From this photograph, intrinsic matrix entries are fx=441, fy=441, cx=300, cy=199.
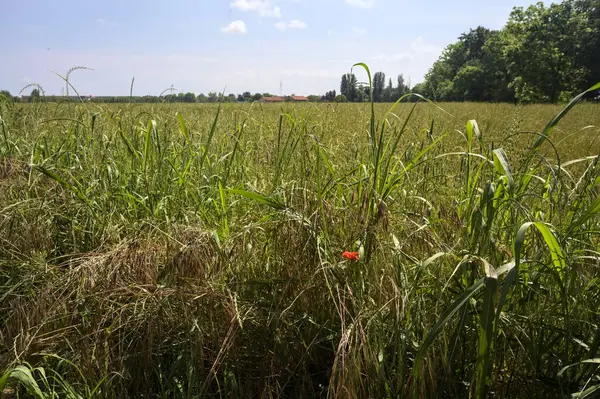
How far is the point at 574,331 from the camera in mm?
1250

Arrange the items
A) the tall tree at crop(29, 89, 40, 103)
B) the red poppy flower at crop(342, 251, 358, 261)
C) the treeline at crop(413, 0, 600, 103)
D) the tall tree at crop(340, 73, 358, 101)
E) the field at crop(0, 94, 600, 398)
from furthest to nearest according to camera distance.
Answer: the treeline at crop(413, 0, 600, 103) < the tall tree at crop(29, 89, 40, 103) < the tall tree at crop(340, 73, 358, 101) < the red poppy flower at crop(342, 251, 358, 261) < the field at crop(0, 94, 600, 398)

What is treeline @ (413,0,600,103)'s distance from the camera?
107 feet

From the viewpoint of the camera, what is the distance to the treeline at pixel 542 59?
3269 cm

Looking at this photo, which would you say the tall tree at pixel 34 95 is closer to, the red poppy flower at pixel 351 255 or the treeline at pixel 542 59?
the red poppy flower at pixel 351 255

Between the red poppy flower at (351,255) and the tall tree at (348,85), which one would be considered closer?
the red poppy flower at (351,255)

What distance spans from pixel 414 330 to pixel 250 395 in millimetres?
531

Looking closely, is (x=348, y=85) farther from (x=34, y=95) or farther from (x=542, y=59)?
(x=542, y=59)

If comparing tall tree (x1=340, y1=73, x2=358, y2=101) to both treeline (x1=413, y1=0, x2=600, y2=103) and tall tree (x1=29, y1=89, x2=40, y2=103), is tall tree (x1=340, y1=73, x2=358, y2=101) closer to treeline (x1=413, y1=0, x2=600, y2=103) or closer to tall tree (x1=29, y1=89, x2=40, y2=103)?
tall tree (x1=29, y1=89, x2=40, y2=103)

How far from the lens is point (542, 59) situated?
107ft

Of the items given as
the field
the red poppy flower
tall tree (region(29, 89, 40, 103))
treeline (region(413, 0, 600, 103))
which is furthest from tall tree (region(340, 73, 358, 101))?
treeline (region(413, 0, 600, 103))

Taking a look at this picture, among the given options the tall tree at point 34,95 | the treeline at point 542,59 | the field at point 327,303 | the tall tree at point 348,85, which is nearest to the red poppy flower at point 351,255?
the field at point 327,303

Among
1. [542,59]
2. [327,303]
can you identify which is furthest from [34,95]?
[542,59]

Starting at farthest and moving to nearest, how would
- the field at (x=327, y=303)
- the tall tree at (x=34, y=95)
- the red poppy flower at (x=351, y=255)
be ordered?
the tall tree at (x=34, y=95)
the red poppy flower at (x=351, y=255)
the field at (x=327, y=303)

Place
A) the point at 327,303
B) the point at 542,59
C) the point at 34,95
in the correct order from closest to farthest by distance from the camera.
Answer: the point at 327,303, the point at 34,95, the point at 542,59
